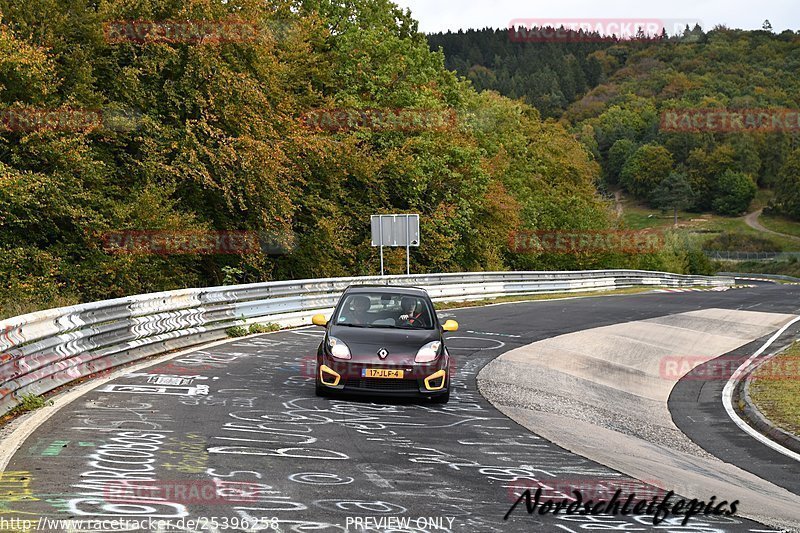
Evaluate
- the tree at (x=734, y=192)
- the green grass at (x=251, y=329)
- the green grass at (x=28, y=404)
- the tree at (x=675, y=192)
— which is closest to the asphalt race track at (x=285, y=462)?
the green grass at (x=28, y=404)

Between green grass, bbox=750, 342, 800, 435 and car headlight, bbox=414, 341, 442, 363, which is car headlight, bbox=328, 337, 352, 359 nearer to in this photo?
car headlight, bbox=414, 341, 442, 363

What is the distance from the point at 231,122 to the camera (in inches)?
1255

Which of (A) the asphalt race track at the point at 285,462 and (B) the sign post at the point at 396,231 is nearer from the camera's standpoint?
(A) the asphalt race track at the point at 285,462

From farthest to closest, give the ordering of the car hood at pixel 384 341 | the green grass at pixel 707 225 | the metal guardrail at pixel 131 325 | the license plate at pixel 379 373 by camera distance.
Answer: the green grass at pixel 707 225 < the car hood at pixel 384 341 < the license plate at pixel 379 373 < the metal guardrail at pixel 131 325

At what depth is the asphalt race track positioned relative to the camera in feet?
21.1

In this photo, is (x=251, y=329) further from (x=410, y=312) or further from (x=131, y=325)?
(x=410, y=312)

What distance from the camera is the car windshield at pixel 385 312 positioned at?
13019 mm

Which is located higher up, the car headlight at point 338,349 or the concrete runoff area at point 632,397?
the car headlight at point 338,349

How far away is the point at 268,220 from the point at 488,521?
26.6 meters

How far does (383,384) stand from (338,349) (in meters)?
0.73

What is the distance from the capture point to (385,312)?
527 inches

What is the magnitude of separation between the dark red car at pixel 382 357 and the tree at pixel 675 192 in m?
183

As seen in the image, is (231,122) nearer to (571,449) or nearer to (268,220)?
(268,220)

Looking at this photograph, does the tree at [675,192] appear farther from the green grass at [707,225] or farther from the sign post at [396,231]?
the sign post at [396,231]
